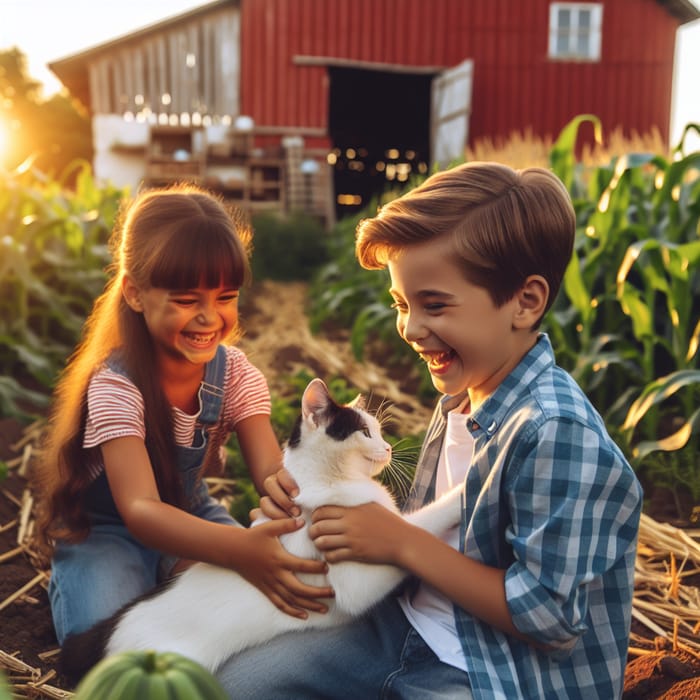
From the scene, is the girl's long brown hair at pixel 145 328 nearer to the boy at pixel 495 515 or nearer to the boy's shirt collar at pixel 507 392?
the boy at pixel 495 515

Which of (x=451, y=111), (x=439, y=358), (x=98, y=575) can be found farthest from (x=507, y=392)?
(x=451, y=111)

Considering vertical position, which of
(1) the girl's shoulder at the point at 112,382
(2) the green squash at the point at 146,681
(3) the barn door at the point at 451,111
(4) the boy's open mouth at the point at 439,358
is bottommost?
(1) the girl's shoulder at the point at 112,382

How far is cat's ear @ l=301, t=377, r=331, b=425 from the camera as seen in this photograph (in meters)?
1.54

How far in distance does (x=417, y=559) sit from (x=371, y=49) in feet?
45.0

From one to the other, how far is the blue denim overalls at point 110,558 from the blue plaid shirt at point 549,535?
0.88m

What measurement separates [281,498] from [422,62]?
1380 centimetres

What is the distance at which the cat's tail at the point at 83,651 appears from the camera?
62.2 inches

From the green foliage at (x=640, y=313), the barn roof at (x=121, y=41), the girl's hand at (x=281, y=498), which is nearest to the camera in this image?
the girl's hand at (x=281, y=498)

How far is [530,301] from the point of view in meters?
1.47

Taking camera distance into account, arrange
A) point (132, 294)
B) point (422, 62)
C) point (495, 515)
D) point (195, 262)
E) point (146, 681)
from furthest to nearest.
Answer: point (422, 62) < point (132, 294) < point (195, 262) < point (495, 515) < point (146, 681)

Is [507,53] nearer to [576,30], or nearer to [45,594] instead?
[576,30]

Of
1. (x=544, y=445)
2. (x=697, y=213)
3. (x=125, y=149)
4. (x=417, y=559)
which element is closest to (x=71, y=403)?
(x=417, y=559)

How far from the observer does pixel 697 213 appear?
3.28 m

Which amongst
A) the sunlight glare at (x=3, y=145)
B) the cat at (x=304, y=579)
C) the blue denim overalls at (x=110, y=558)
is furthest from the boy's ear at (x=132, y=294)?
the sunlight glare at (x=3, y=145)
